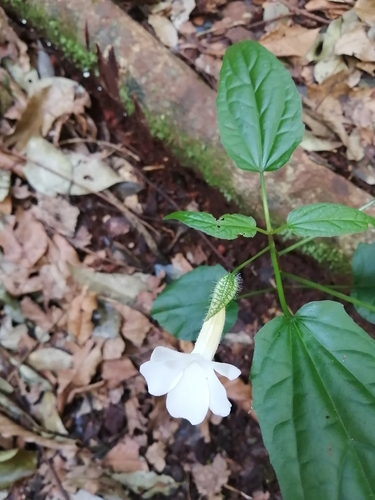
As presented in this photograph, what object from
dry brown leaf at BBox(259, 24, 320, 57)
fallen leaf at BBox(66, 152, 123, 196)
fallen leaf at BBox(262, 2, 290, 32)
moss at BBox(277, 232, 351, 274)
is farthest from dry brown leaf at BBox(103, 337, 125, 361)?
fallen leaf at BBox(262, 2, 290, 32)

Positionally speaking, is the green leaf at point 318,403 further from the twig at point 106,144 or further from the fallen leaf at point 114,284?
the twig at point 106,144

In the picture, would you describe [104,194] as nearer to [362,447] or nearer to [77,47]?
[77,47]

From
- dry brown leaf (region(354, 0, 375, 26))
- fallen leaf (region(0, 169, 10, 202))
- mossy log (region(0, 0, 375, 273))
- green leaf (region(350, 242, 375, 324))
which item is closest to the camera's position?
green leaf (region(350, 242, 375, 324))

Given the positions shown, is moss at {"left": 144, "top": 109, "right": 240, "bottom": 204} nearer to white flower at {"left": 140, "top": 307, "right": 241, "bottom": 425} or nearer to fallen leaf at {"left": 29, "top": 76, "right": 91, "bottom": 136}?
fallen leaf at {"left": 29, "top": 76, "right": 91, "bottom": 136}

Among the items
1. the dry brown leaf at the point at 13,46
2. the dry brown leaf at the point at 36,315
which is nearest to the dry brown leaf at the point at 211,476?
the dry brown leaf at the point at 36,315

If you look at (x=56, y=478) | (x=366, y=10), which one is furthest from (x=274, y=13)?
(x=56, y=478)

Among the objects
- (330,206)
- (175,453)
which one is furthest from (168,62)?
(175,453)
